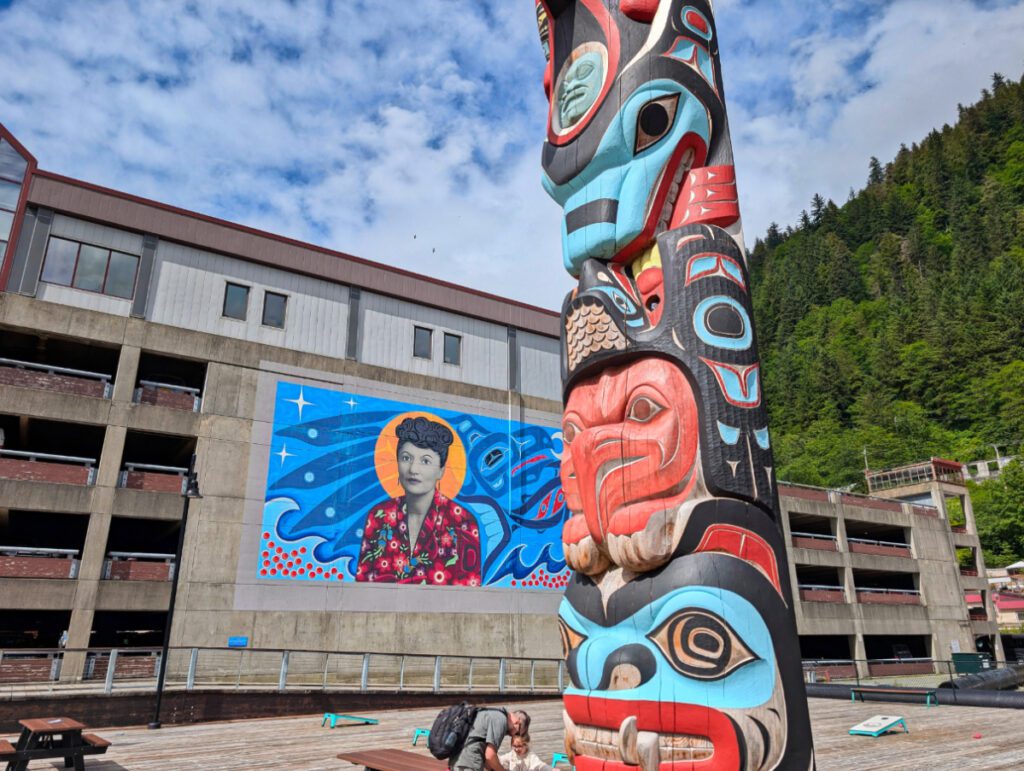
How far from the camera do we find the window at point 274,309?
23188 millimetres

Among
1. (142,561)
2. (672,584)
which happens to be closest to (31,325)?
(142,561)

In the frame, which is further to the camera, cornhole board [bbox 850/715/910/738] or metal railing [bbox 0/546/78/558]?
metal railing [bbox 0/546/78/558]

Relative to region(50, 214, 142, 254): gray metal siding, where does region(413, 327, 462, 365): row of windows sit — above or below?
below

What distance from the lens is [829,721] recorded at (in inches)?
Result: 506

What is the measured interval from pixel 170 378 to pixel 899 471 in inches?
1685

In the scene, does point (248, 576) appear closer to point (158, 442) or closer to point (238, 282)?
point (158, 442)

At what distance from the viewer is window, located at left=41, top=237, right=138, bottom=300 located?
20719 mm

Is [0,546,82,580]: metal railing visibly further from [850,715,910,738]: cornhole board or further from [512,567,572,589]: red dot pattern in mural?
[850,715,910,738]: cornhole board

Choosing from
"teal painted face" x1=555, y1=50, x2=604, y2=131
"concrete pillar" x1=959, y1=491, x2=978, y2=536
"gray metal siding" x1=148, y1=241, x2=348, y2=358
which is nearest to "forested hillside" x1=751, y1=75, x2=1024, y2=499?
"concrete pillar" x1=959, y1=491, x2=978, y2=536

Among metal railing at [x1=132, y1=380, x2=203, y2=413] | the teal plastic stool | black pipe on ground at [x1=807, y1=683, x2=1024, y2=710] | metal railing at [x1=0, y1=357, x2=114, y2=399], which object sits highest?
metal railing at [x1=0, y1=357, x2=114, y2=399]

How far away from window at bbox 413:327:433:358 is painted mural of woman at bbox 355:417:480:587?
2560 mm

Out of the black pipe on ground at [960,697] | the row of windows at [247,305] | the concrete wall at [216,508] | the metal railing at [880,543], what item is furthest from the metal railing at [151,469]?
the metal railing at [880,543]

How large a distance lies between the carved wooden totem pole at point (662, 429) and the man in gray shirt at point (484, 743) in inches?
23.8

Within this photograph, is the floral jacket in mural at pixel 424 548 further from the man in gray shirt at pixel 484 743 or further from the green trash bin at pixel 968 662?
the green trash bin at pixel 968 662
